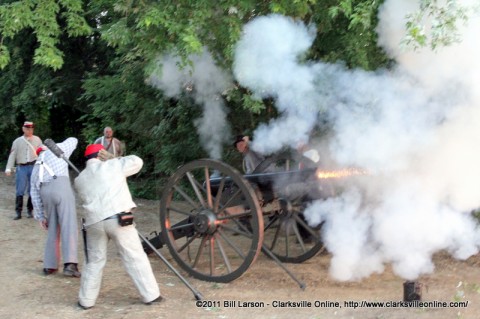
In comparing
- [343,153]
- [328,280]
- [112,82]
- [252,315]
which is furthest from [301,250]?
[112,82]

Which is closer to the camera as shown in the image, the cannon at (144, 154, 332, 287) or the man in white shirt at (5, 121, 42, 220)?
the cannon at (144, 154, 332, 287)

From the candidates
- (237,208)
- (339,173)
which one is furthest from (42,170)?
(339,173)

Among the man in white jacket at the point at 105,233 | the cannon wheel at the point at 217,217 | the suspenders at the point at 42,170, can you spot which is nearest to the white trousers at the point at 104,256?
the man in white jacket at the point at 105,233

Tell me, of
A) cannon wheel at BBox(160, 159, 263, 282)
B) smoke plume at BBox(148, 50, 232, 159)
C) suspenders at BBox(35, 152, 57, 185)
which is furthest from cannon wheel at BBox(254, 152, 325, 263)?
suspenders at BBox(35, 152, 57, 185)

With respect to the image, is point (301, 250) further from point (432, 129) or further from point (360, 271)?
point (432, 129)

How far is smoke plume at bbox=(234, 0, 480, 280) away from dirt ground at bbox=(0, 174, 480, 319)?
13.1 inches

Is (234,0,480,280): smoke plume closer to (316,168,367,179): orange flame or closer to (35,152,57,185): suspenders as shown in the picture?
(316,168,367,179): orange flame

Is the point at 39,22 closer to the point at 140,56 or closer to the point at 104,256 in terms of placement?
the point at 140,56

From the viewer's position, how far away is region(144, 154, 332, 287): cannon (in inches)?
245

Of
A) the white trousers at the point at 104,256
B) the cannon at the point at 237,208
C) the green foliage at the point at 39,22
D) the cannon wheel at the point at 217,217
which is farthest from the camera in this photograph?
the green foliage at the point at 39,22

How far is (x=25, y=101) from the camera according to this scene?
14281mm

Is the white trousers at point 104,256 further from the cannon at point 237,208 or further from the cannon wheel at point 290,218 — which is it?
the cannon wheel at point 290,218

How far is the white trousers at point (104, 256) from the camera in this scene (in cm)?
561

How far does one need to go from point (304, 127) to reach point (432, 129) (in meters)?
1.76
